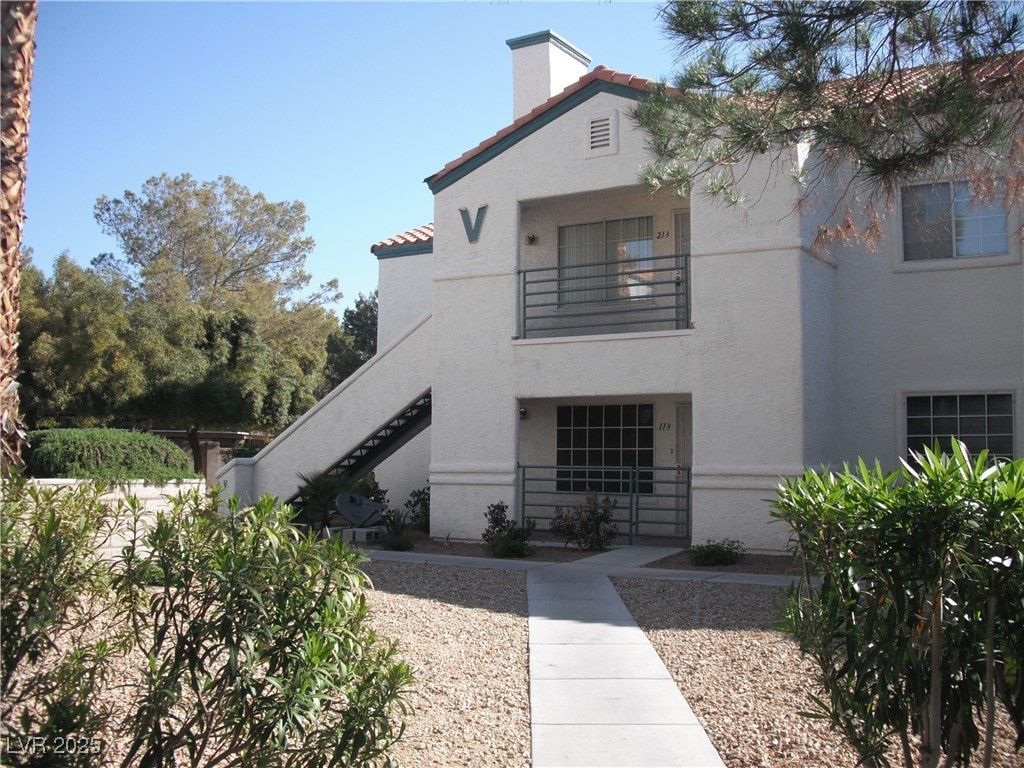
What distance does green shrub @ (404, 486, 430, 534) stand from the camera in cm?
1883

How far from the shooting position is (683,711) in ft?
21.9

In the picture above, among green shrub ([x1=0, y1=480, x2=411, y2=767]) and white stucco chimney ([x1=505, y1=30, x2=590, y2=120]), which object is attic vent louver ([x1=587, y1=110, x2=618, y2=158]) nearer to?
white stucco chimney ([x1=505, y1=30, x2=590, y2=120])

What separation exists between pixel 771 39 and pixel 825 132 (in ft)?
3.01

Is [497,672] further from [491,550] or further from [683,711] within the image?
[491,550]

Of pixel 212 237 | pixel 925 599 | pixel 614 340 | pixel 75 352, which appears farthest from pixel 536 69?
pixel 212 237

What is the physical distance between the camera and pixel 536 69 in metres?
19.4

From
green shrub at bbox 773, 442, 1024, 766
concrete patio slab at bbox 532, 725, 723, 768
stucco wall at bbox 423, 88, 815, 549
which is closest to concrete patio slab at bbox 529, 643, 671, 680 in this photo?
concrete patio slab at bbox 532, 725, 723, 768

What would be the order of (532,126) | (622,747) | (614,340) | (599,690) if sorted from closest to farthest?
(622,747)
(599,690)
(614,340)
(532,126)

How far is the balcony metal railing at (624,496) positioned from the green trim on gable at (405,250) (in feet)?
20.7

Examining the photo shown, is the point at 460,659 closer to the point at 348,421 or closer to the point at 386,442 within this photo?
the point at 348,421

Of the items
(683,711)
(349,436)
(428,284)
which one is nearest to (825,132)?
(683,711)

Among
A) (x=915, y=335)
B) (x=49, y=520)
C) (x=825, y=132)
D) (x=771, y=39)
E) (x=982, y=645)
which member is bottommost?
(x=982, y=645)

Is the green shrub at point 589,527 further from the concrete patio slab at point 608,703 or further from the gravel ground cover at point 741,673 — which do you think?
the concrete patio slab at point 608,703

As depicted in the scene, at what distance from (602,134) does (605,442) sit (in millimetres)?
5634
